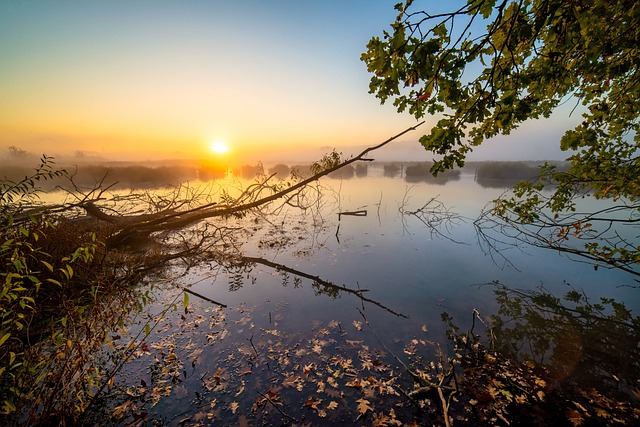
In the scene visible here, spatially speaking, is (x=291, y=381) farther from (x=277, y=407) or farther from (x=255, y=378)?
(x=255, y=378)

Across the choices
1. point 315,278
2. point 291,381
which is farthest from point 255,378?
point 315,278

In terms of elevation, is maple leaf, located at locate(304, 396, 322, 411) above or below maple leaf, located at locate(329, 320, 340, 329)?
above

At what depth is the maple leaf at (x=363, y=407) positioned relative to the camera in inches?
166

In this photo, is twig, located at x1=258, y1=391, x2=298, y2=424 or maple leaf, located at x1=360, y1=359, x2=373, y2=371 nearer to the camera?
twig, located at x1=258, y1=391, x2=298, y2=424

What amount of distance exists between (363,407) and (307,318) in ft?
10.1

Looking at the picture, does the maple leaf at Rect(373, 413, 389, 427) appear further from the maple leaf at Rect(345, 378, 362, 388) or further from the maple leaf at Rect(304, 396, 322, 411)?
the maple leaf at Rect(304, 396, 322, 411)

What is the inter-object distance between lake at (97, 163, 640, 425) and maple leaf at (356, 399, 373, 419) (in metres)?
0.25

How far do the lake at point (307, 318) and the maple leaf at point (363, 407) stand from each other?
25 cm

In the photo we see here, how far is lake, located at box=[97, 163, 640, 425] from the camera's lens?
4.52 m

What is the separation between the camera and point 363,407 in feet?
14.1

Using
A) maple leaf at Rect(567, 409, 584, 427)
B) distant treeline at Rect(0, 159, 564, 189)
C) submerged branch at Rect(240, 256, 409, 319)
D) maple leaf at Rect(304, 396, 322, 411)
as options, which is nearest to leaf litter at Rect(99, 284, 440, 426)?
maple leaf at Rect(304, 396, 322, 411)

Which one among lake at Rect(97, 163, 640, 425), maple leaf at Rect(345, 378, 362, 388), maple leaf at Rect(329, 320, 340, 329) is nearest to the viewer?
lake at Rect(97, 163, 640, 425)

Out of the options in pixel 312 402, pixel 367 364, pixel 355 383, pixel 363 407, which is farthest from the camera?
pixel 367 364

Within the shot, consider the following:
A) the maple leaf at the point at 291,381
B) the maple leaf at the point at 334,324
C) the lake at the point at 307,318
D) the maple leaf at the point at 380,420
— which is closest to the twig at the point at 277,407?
the lake at the point at 307,318
